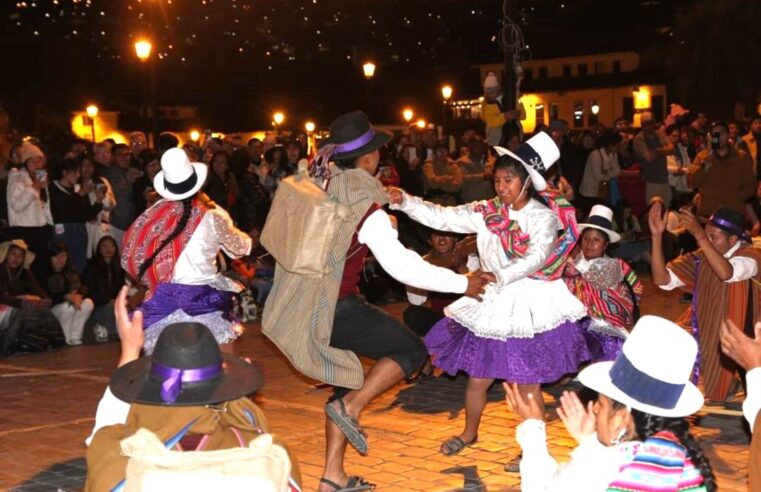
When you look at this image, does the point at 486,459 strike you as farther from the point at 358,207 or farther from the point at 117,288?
the point at 117,288

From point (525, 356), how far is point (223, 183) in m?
8.54

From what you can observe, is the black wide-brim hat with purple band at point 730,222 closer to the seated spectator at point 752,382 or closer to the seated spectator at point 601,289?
the seated spectator at point 601,289

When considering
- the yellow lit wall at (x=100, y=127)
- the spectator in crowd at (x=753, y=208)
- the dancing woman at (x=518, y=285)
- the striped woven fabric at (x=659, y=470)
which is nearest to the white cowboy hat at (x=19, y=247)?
the dancing woman at (x=518, y=285)

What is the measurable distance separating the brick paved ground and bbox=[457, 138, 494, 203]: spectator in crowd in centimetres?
631

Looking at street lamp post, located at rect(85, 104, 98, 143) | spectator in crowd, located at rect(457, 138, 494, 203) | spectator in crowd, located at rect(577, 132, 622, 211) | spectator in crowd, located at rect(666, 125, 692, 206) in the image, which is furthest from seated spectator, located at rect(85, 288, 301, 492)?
street lamp post, located at rect(85, 104, 98, 143)

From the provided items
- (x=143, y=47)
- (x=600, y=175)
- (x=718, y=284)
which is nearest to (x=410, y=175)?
(x=600, y=175)

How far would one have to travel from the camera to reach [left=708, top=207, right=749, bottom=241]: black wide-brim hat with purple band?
8.54 meters

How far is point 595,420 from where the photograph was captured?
4.15 metres

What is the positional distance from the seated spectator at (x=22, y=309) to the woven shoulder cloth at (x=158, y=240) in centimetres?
495

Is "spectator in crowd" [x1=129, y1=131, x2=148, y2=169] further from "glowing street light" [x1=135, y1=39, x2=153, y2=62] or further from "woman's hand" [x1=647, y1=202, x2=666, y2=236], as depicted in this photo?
"woman's hand" [x1=647, y1=202, x2=666, y2=236]

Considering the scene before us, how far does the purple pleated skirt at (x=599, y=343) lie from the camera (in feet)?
27.5

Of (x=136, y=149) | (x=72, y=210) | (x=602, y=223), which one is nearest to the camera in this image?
(x=602, y=223)

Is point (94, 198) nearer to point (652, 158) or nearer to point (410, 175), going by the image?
point (410, 175)

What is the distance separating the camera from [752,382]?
4.58 metres
